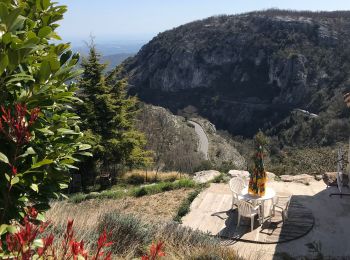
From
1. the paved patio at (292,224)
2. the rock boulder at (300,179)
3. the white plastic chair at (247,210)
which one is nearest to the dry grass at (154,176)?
the rock boulder at (300,179)

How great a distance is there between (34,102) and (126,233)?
313 cm

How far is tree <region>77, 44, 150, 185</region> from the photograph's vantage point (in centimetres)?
1655

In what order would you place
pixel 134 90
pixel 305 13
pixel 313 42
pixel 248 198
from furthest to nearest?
1. pixel 305 13
2. pixel 134 90
3. pixel 313 42
4. pixel 248 198

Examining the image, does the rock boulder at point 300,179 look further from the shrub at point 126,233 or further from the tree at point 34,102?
the tree at point 34,102

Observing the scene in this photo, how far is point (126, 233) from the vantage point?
213 inches

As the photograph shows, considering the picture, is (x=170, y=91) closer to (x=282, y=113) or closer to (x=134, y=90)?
(x=134, y=90)

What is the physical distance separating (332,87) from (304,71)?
13.3 meters

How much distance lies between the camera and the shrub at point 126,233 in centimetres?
518

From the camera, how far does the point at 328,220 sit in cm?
908

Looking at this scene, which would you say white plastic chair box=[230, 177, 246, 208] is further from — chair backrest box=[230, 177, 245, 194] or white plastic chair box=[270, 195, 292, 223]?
white plastic chair box=[270, 195, 292, 223]

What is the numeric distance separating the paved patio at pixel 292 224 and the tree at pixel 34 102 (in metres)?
4.61

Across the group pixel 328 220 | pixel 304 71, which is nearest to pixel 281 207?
pixel 328 220

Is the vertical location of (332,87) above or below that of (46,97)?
below

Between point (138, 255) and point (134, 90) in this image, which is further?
point (134, 90)
